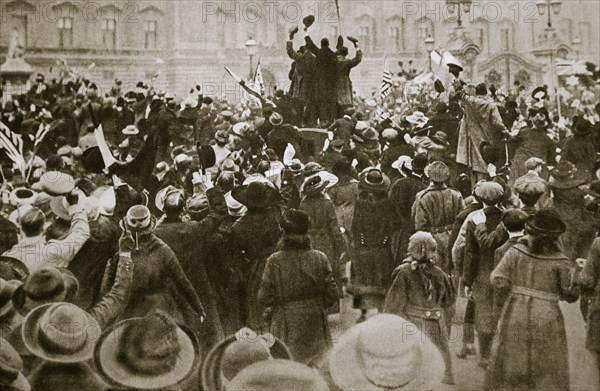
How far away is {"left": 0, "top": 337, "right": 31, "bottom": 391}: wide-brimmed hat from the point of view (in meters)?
4.19

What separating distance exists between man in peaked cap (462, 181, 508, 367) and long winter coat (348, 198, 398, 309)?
120cm

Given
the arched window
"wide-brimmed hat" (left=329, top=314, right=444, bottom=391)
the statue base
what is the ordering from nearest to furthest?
"wide-brimmed hat" (left=329, top=314, right=444, bottom=391), the statue base, the arched window

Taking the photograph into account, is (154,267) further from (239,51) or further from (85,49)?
(239,51)

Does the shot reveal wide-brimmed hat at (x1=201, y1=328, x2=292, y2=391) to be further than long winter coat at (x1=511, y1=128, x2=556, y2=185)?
No

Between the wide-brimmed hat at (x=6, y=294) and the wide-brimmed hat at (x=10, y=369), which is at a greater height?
the wide-brimmed hat at (x=6, y=294)

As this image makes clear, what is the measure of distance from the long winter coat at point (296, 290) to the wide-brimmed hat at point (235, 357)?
140mm

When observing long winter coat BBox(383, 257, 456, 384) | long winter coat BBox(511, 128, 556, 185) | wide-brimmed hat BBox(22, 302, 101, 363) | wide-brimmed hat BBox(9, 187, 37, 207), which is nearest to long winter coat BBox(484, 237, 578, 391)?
long winter coat BBox(383, 257, 456, 384)

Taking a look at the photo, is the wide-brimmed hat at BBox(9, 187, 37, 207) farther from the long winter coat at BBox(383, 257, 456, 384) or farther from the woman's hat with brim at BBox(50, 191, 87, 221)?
the long winter coat at BBox(383, 257, 456, 384)

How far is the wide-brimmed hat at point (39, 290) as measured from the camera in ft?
15.1

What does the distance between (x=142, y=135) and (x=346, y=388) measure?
6447 millimetres

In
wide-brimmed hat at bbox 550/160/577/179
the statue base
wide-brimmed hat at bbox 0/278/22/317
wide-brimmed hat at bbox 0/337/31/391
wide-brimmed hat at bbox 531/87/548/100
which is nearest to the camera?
wide-brimmed hat at bbox 0/337/31/391

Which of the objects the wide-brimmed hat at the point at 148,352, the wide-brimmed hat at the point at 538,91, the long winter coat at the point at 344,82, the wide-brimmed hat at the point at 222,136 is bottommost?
the wide-brimmed hat at the point at 148,352

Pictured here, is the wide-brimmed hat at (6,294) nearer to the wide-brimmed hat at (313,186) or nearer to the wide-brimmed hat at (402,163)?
the wide-brimmed hat at (313,186)

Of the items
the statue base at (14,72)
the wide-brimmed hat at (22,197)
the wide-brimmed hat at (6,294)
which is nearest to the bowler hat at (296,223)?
the wide-brimmed hat at (6,294)
